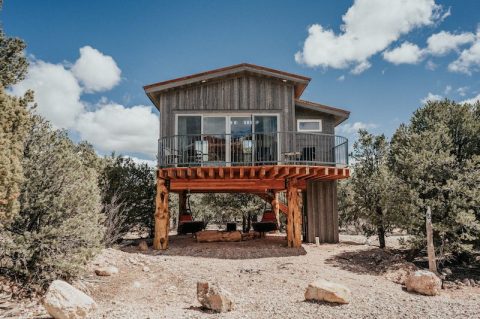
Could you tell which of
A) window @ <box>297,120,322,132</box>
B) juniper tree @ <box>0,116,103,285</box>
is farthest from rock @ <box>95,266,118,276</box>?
window @ <box>297,120,322,132</box>

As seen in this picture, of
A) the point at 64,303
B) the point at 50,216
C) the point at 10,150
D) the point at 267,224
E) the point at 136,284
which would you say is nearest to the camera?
the point at 64,303

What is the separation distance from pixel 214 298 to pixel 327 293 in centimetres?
222

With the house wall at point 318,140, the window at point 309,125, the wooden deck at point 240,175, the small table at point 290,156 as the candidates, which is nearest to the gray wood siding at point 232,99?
the house wall at point 318,140

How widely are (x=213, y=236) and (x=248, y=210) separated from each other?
6.82 metres

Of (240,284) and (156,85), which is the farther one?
(156,85)

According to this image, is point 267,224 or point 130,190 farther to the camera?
point 267,224

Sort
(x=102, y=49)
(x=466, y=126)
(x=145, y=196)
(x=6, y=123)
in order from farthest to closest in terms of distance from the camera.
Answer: (x=145, y=196) → (x=466, y=126) → (x=102, y=49) → (x=6, y=123)

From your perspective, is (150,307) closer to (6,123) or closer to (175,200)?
(6,123)

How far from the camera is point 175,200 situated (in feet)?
87.7

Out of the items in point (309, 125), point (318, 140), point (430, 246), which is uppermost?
point (309, 125)

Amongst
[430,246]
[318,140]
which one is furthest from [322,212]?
[430,246]

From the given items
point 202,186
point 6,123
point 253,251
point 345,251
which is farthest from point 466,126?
point 6,123

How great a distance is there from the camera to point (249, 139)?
12680 millimetres

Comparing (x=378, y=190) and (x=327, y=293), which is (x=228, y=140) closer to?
(x=378, y=190)
